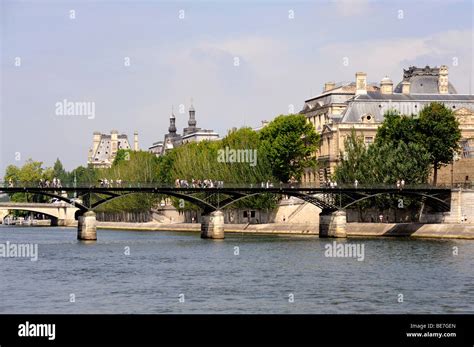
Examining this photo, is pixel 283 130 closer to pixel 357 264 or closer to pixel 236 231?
pixel 236 231

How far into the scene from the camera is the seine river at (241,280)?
146ft

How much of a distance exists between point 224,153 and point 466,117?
27365 mm

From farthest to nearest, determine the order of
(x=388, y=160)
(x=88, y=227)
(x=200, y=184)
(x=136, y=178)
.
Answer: (x=136, y=178) < (x=388, y=160) < (x=200, y=184) < (x=88, y=227)

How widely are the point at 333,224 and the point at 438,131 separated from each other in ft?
43.6

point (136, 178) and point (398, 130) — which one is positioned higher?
point (398, 130)

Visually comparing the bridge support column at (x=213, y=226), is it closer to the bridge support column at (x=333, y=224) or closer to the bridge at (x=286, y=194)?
the bridge at (x=286, y=194)

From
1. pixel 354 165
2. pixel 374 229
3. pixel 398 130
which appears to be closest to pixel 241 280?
pixel 374 229

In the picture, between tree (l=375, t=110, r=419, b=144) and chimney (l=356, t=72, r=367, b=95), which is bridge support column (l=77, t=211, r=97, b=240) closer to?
tree (l=375, t=110, r=419, b=144)

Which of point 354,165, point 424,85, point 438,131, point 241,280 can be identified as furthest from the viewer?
point 424,85

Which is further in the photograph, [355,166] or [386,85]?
[386,85]

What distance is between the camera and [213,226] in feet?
317

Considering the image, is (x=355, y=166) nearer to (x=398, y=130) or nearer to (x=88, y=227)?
(x=398, y=130)

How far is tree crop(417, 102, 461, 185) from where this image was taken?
10138cm
